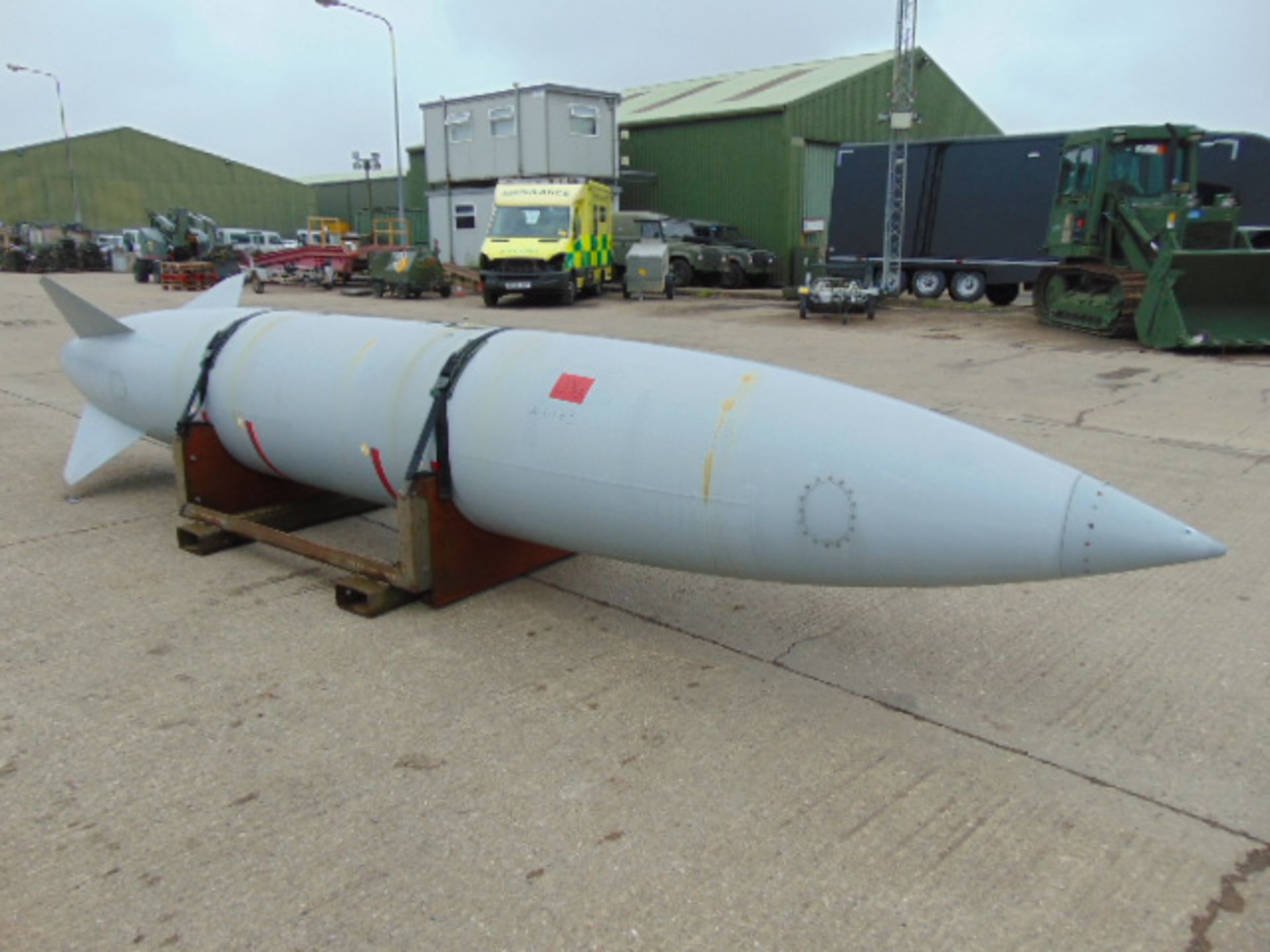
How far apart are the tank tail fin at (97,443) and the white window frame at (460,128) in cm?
2033

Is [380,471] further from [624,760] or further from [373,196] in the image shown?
[373,196]

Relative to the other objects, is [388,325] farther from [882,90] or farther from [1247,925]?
[882,90]

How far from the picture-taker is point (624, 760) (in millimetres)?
2662

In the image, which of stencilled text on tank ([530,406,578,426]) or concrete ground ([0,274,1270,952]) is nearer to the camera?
concrete ground ([0,274,1270,952])

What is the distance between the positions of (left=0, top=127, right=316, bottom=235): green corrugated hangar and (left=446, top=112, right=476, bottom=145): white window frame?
26.1 meters

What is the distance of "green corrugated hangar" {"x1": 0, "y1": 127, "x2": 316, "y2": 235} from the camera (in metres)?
43.7

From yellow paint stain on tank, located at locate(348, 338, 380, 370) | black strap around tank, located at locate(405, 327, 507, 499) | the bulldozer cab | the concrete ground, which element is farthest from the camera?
the bulldozer cab

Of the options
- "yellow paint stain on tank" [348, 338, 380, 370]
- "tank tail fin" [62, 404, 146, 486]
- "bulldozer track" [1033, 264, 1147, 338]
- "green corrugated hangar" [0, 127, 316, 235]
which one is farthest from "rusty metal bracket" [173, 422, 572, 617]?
"green corrugated hangar" [0, 127, 316, 235]

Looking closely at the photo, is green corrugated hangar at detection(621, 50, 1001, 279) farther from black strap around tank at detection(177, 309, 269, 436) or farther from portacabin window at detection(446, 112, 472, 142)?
black strap around tank at detection(177, 309, 269, 436)

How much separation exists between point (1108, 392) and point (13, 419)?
32.1 ft

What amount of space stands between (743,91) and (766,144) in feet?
14.6

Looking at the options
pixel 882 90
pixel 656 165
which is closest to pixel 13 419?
pixel 656 165

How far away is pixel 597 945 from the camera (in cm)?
197

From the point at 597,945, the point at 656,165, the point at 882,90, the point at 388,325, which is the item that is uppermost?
the point at 882,90
